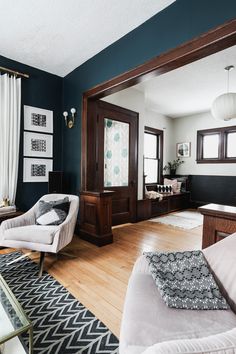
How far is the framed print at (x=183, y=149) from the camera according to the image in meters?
6.47

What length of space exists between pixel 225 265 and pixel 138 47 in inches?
94.7

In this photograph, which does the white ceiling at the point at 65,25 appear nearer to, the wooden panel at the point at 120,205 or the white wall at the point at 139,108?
the white wall at the point at 139,108

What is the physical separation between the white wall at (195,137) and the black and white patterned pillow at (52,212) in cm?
466

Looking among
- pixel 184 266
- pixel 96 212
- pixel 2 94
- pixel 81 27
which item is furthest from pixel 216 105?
pixel 2 94

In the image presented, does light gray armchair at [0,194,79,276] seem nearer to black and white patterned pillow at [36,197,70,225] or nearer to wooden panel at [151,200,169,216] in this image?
black and white patterned pillow at [36,197,70,225]

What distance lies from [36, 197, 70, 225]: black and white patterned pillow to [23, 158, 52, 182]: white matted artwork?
2.99 feet

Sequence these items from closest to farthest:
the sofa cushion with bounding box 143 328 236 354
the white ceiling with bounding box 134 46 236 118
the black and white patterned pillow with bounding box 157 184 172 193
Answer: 1. the sofa cushion with bounding box 143 328 236 354
2. the white ceiling with bounding box 134 46 236 118
3. the black and white patterned pillow with bounding box 157 184 172 193

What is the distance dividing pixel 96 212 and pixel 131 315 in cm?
219

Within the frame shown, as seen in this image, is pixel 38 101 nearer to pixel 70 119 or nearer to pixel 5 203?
pixel 70 119

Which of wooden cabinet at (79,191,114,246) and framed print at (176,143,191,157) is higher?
framed print at (176,143,191,157)

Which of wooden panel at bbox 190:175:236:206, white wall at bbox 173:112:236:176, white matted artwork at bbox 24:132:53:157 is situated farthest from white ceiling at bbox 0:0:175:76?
wooden panel at bbox 190:175:236:206

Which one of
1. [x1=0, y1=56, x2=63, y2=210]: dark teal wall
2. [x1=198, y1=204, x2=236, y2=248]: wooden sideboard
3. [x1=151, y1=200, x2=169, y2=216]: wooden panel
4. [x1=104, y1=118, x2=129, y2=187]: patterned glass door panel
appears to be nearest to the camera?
[x1=198, y1=204, x2=236, y2=248]: wooden sideboard

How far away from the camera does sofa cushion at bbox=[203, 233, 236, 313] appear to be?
1.16m

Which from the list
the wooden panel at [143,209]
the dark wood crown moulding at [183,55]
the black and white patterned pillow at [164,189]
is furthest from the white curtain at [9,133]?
the black and white patterned pillow at [164,189]
